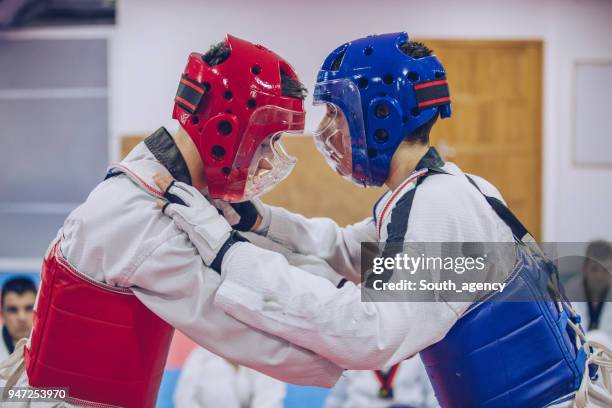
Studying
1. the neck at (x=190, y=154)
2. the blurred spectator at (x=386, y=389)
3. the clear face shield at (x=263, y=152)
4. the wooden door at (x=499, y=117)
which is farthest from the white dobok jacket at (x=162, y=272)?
the wooden door at (x=499, y=117)

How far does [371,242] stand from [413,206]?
2.41 ft

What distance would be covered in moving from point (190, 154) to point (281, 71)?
0.43 m

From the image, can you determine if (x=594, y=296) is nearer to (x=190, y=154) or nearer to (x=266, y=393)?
(x=266, y=393)

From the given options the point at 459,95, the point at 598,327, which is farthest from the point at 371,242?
the point at 459,95

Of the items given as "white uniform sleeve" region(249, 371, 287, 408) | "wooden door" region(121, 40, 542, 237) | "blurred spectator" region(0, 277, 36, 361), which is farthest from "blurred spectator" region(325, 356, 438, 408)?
"wooden door" region(121, 40, 542, 237)

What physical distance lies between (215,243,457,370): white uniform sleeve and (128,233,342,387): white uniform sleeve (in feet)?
0.16

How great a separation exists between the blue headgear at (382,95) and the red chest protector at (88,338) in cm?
93

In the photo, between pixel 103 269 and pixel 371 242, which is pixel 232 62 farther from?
pixel 371 242

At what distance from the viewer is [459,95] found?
8148 mm

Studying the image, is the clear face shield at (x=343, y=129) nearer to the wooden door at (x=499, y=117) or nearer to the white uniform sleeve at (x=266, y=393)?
the white uniform sleeve at (x=266, y=393)

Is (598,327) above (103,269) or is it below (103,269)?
below

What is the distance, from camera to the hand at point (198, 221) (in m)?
1.87

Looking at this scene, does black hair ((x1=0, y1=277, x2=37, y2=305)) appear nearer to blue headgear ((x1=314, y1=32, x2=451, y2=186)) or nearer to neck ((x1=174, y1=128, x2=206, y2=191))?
neck ((x1=174, y1=128, x2=206, y2=191))

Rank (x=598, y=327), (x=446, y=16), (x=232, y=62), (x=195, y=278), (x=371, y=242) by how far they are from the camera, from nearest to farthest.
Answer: (x=195, y=278)
(x=232, y=62)
(x=371, y=242)
(x=598, y=327)
(x=446, y=16)
